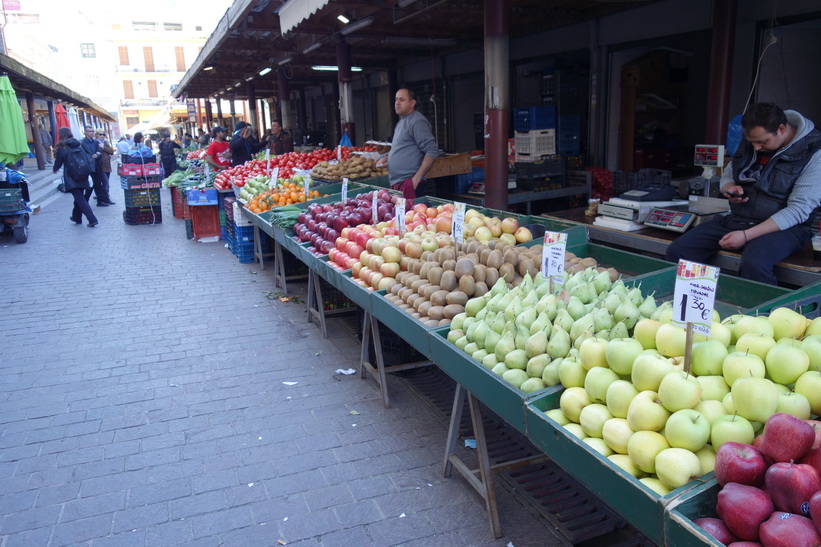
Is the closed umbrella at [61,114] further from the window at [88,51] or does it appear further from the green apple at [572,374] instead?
the window at [88,51]

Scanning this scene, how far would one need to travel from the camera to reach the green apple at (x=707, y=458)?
1.78 meters

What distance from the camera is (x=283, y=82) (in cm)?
1791

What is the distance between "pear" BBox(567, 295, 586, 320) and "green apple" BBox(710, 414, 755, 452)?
985 mm

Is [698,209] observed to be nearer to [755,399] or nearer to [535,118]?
[535,118]

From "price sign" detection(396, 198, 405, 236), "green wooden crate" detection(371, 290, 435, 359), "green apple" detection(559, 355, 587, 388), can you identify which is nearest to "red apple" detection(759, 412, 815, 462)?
"green apple" detection(559, 355, 587, 388)

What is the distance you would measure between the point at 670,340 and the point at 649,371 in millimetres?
245

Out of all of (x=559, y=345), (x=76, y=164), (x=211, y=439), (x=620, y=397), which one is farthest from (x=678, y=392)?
(x=76, y=164)

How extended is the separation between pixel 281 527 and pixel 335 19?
961 centimetres

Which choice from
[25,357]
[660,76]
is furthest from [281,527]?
[660,76]

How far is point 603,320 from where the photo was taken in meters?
2.58

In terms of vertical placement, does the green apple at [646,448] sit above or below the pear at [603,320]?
below

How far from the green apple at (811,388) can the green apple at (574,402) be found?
0.67 meters

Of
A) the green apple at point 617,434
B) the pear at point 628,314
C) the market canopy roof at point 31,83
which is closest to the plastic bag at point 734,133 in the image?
the pear at point 628,314

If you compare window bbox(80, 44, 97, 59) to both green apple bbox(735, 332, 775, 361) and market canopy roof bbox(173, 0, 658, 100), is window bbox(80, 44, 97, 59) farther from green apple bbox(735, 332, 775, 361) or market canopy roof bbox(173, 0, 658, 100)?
green apple bbox(735, 332, 775, 361)
